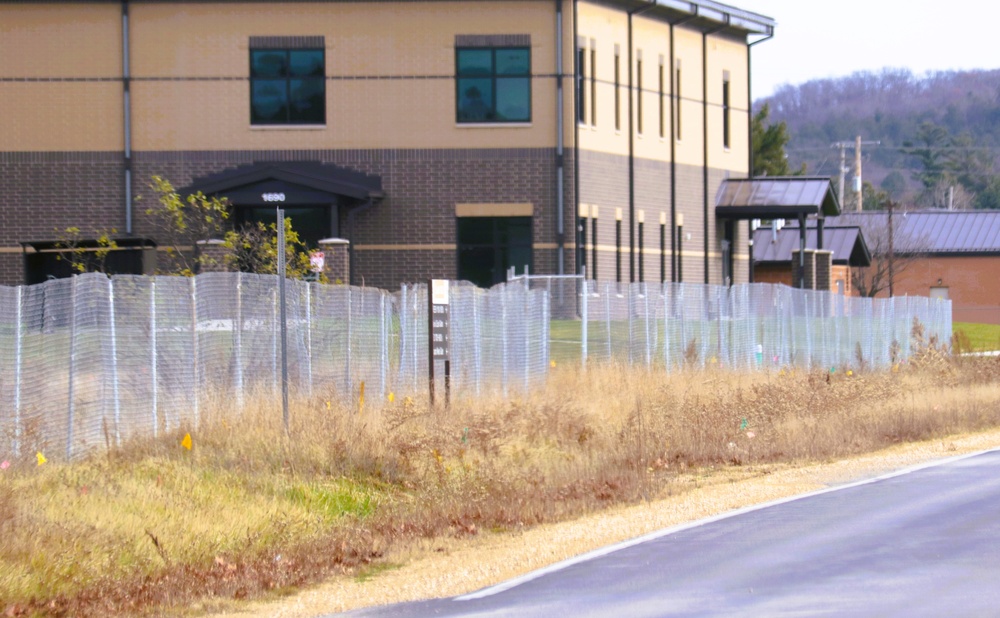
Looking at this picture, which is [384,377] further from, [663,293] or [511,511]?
[663,293]

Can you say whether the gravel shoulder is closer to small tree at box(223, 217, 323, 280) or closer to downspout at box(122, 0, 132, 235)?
small tree at box(223, 217, 323, 280)

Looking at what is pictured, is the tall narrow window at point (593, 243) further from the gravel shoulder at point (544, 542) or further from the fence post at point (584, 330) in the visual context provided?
the gravel shoulder at point (544, 542)

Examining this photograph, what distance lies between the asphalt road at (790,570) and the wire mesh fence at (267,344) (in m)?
5.92

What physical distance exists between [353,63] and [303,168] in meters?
2.90

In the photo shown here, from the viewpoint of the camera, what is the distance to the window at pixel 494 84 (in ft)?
114

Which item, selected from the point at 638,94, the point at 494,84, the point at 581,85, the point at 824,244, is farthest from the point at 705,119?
the point at 824,244

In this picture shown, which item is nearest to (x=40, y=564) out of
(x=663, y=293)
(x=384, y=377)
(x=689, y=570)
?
(x=689, y=570)

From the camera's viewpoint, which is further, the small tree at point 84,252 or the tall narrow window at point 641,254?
the tall narrow window at point 641,254

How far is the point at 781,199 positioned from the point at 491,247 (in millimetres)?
9813

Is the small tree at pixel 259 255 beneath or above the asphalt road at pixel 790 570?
above

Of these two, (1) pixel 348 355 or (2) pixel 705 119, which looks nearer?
(1) pixel 348 355

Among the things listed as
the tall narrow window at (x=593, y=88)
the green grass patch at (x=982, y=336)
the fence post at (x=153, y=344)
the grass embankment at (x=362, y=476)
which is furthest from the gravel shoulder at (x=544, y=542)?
the green grass patch at (x=982, y=336)

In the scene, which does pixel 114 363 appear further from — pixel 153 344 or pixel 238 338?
pixel 238 338

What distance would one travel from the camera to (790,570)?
31.8 feet
